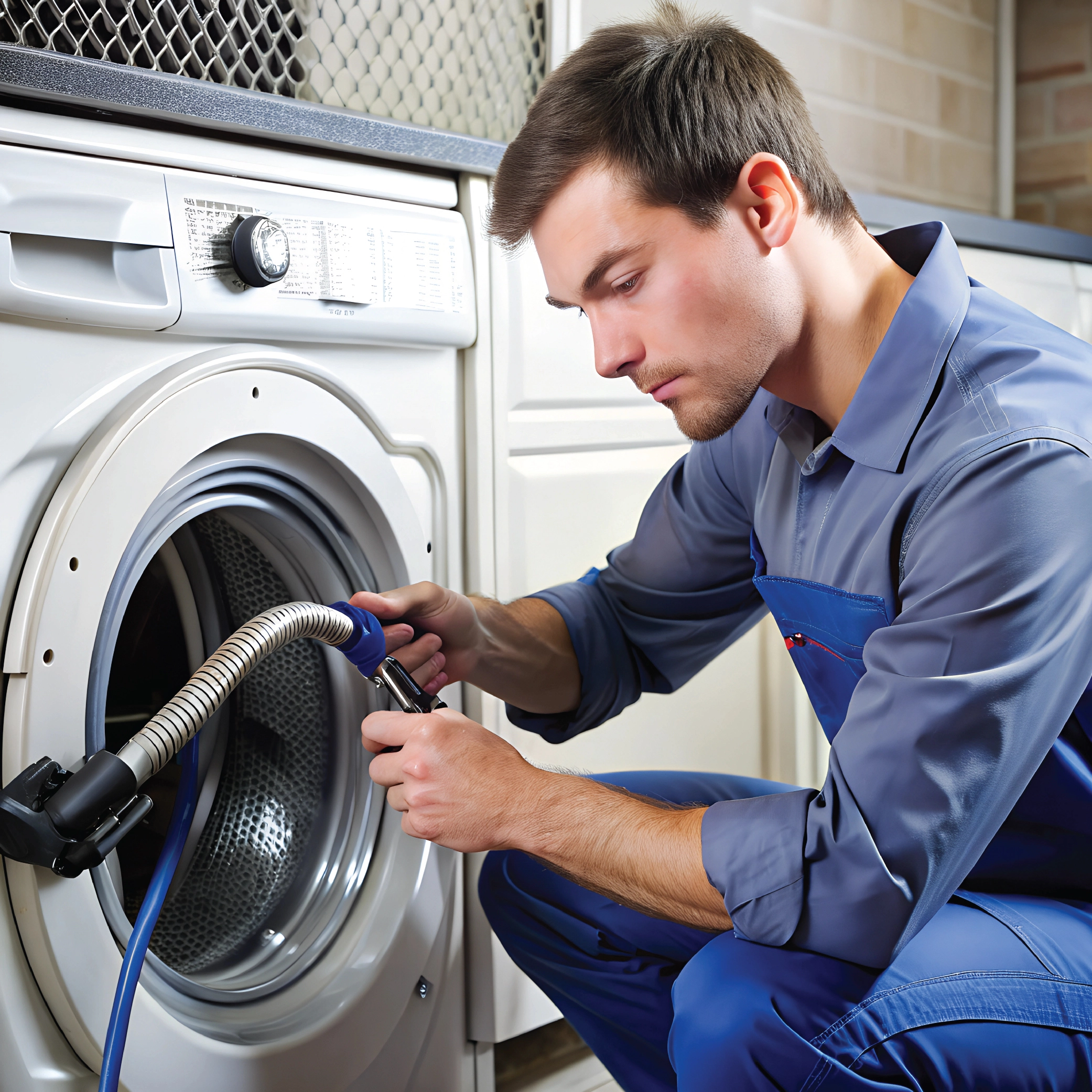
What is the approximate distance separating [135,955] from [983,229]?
1536 mm

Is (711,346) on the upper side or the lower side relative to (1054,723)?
upper

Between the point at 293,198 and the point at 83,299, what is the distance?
224 millimetres

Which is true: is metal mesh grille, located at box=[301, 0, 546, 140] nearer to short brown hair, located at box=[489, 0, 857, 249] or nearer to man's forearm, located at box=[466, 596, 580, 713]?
short brown hair, located at box=[489, 0, 857, 249]

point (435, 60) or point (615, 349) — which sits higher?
point (435, 60)

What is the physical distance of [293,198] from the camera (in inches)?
34.4

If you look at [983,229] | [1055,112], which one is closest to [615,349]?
[983,229]

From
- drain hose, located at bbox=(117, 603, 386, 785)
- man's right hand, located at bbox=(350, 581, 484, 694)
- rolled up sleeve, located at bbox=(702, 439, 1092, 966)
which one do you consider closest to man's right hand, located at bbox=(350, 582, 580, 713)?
man's right hand, located at bbox=(350, 581, 484, 694)

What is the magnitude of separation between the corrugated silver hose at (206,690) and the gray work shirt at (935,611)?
13.2 inches

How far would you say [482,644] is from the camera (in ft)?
3.19

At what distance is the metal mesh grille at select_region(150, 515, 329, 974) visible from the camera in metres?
0.97

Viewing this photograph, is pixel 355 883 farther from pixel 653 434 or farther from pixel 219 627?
pixel 653 434

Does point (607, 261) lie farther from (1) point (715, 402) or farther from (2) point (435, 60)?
(2) point (435, 60)

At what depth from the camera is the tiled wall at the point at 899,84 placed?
1854 millimetres

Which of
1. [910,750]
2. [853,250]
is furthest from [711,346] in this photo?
[910,750]
